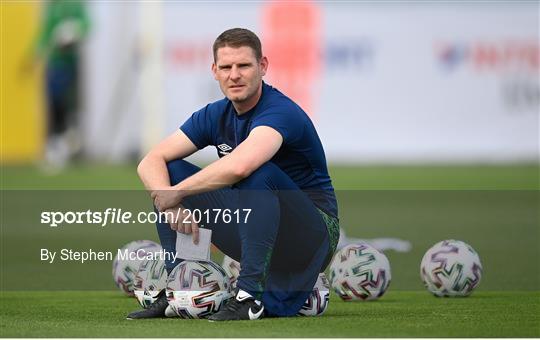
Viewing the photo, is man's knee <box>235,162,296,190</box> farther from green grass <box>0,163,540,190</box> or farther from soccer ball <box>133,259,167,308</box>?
green grass <box>0,163,540,190</box>

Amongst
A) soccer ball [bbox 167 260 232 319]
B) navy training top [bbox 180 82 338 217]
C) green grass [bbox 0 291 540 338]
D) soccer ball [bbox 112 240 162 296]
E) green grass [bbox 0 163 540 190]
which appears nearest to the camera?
green grass [bbox 0 291 540 338]

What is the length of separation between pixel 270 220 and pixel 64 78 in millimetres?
18252

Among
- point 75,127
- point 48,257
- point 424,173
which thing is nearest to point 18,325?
point 48,257

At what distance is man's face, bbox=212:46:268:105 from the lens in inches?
267

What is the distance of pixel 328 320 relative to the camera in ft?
22.5

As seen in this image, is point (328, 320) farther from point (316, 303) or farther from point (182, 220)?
point (182, 220)

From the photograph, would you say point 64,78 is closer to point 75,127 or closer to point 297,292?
point 75,127

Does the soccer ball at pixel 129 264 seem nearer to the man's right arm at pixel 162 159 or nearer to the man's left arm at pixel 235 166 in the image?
the man's right arm at pixel 162 159

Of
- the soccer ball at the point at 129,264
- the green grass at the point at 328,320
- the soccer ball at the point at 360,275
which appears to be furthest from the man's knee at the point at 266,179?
the soccer ball at the point at 129,264

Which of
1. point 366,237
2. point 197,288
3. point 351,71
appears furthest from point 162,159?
point 351,71

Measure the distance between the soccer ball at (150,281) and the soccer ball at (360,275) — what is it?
1186mm

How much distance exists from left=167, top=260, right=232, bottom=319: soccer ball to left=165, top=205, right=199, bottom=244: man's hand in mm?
160

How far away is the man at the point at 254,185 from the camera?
6.55 m

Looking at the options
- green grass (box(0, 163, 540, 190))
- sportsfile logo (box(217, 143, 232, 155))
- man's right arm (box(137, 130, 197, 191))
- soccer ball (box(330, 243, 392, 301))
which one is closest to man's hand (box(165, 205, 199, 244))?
man's right arm (box(137, 130, 197, 191))
